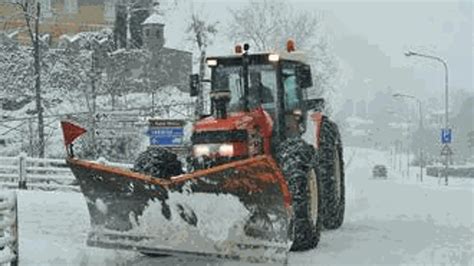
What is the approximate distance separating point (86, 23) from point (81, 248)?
4116 centimetres

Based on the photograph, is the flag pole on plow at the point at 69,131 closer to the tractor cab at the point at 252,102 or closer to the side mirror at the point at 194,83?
the tractor cab at the point at 252,102

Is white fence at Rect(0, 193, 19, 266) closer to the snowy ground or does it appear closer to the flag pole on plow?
the snowy ground

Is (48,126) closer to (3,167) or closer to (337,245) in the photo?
(3,167)

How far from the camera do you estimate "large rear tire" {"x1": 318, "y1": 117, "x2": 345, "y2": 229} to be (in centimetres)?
1205

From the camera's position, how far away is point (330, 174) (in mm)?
12180

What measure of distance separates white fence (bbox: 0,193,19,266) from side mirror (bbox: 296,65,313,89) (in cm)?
445

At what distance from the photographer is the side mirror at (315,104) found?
1215 cm

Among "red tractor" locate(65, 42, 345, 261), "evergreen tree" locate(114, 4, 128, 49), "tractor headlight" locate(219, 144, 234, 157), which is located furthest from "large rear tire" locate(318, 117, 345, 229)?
"evergreen tree" locate(114, 4, 128, 49)

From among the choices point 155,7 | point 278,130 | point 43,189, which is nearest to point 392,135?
point 155,7

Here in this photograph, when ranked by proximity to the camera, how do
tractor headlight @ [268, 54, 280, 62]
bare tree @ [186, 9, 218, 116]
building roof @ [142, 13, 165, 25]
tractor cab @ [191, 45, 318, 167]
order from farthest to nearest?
building roof @ [142, 13, 165, 25], bare tree @ [186, 9, 218, 116], tractor headlight @ [268, 54, 280, 62], tractor cab @ [191, 45, 318, 167]

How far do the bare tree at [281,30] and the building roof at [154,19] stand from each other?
15.7 ft

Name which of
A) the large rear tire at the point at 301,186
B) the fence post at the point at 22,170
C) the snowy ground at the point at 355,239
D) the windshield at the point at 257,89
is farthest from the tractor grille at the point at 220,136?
the fence post at the point at 22,170

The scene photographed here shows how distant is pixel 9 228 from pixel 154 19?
131 feet

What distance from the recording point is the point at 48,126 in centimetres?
3088
